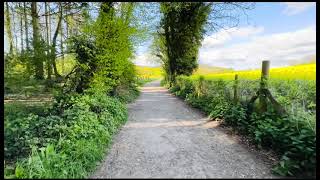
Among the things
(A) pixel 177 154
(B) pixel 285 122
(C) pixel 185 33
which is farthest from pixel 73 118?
(C) pixel 185 33

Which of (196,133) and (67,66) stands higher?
(67,66)

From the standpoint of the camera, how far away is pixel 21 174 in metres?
4.61

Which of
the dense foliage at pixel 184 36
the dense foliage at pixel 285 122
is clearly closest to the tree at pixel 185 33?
the dense foliage at pixel 184 36

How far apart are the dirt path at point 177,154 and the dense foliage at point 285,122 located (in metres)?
0.44

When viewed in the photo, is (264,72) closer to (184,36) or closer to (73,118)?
(73,118)

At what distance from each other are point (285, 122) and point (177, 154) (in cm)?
232

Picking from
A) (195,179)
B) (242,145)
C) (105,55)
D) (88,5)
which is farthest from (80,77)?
(195,179)

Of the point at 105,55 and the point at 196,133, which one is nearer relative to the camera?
the point at 196,133

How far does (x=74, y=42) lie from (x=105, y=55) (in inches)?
58.5

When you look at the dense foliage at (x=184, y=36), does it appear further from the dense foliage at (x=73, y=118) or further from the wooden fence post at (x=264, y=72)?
the wooden fence post at (x=264, y=72)

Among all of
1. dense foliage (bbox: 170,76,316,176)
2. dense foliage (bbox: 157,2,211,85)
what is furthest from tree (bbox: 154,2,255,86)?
dense foliage (bbox: 170,76,316,176)

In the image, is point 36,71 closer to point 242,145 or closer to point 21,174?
point 21,174

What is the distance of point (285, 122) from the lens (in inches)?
252

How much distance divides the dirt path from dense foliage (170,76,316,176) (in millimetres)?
444
